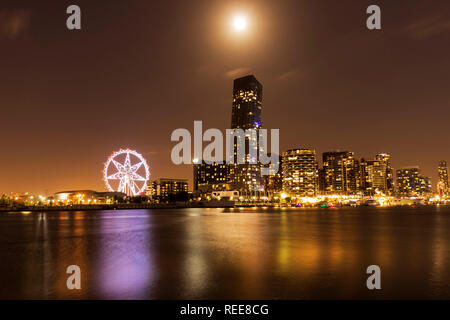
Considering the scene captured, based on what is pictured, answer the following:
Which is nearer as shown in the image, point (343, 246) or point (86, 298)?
point (86, 298)

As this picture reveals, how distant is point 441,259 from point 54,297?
25.9m

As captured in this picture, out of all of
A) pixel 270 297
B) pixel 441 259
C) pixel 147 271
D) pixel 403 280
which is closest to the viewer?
pixel 270 297

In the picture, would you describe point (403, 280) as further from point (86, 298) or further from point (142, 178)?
point (142, 178)

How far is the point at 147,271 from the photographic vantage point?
65.9 feet
